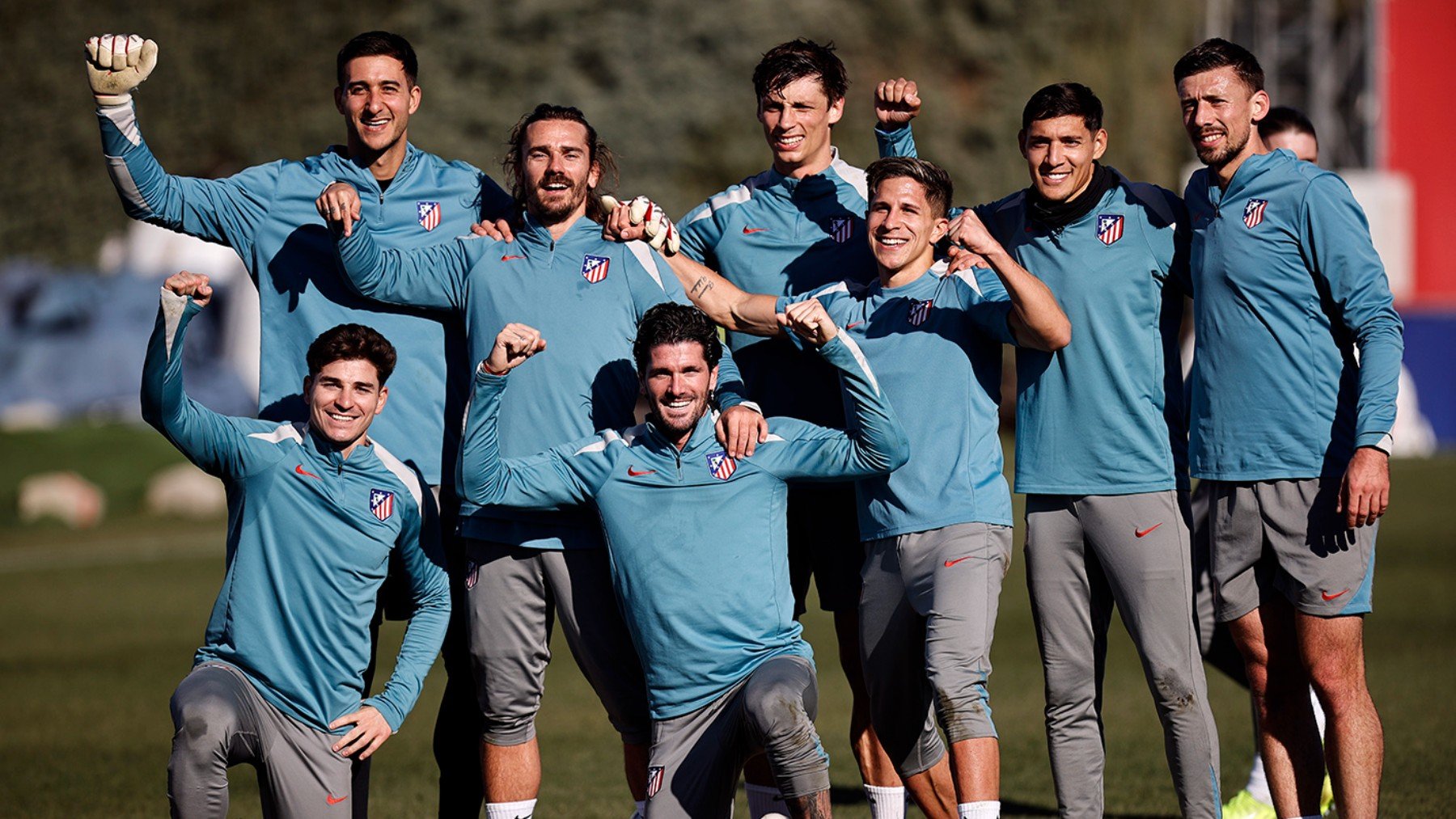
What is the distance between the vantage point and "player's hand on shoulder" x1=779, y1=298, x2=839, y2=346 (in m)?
5.08

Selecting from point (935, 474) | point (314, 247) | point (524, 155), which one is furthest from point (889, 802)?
point (314, 247)

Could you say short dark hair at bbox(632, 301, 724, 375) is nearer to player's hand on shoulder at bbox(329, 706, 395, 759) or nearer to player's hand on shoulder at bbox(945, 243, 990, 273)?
player's hand on shoulder at bbox(945, 243, 990, 273)

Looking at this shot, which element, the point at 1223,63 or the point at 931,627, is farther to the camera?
the point at 1223,63

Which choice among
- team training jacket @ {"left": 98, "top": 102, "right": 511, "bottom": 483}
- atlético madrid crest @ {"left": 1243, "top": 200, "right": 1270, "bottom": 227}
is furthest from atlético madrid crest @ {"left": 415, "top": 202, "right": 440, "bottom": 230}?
atlético madrid crest @ {"left": 1243, "top": 200, "right": 1270, "bottom": 227}

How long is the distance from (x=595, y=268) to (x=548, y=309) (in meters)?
0.23

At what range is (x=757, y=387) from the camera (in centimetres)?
614

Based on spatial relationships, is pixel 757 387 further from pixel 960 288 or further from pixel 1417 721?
pixel 1417 721

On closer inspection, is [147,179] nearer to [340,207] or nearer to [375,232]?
[375,232]

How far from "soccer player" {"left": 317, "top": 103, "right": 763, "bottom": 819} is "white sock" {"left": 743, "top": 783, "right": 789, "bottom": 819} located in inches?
16.8

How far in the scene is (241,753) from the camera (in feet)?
16.4

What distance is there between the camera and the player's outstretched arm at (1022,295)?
A: 5078 mm

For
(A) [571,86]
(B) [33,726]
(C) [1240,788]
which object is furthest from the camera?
(A) [571,86]

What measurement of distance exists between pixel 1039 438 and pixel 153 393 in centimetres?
285

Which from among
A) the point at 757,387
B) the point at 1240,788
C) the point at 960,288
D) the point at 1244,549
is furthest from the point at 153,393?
the point at 1240,788
